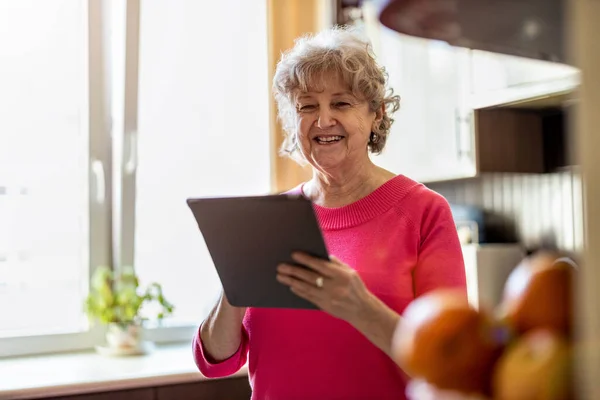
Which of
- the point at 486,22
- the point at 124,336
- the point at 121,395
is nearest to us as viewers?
the point at 486,22

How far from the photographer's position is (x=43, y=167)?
2.86 meters

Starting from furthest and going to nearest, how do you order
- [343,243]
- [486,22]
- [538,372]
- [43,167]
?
[43,167] → [343,243] → [486,22] → [538,372]

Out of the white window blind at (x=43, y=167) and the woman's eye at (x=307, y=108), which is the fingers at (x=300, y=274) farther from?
the white window blind at (x=43, y=167)

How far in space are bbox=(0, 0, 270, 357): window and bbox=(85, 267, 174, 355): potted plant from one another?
0.11 meters

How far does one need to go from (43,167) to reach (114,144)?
28 centimetres

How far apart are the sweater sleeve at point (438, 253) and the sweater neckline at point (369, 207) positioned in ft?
0.24

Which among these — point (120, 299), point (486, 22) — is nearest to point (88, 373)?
point (120, 299)

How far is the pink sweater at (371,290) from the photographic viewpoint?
1.34 meters

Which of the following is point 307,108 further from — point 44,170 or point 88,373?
point 44,170

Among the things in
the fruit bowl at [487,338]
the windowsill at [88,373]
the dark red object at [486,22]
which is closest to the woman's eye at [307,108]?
the dark red object at [486,22]

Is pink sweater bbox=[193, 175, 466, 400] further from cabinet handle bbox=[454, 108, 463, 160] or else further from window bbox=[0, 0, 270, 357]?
window bbox=[0, 0, 270, 357]

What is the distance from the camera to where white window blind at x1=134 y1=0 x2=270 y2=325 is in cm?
301

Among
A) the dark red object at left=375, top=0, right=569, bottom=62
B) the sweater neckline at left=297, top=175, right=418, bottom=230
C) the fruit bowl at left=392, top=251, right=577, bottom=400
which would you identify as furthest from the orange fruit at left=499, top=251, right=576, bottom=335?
the sweater neckline at left=297, top=175, right=418, bottom=230

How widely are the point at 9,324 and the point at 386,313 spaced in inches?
83.0
